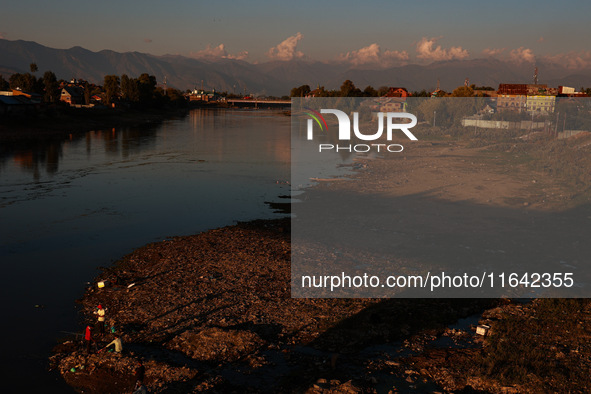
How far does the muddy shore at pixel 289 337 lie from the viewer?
12.8 meters

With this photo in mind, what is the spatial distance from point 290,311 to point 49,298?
9549mm

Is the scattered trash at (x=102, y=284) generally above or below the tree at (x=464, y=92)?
below

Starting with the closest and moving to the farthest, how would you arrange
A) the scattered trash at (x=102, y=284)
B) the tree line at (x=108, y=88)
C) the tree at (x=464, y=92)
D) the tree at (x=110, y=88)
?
1. the scattered trash at (x=102, y=284)
2. the tree line at (x=108, y=88)
3. the tree at (x=464, y=92)
4. the tree at (x=110, y=88)

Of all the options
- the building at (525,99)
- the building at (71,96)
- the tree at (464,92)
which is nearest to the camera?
the building at (525,99)

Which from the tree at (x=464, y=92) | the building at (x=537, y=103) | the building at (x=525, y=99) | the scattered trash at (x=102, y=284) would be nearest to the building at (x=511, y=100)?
the building at (x=525, y=99)

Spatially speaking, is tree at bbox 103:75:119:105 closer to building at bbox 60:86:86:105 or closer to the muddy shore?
building at bbox 60:86:86:105

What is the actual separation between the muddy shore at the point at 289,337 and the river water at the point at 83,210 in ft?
4.28

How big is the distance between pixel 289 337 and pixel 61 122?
86.6m

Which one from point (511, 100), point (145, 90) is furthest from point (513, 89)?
point (145, 90)

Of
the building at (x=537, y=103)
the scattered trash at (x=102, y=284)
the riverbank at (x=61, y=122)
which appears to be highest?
the building at (x=537, y=103)

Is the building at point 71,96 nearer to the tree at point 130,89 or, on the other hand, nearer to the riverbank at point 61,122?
the tree at point 130,89

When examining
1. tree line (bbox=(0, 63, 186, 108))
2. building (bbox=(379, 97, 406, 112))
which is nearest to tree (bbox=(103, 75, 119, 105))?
tree line (bbox=(0, 63, 186, 108))

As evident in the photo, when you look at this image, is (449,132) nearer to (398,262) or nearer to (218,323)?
(398,262)

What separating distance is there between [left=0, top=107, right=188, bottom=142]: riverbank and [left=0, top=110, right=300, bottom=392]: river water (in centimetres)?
772
